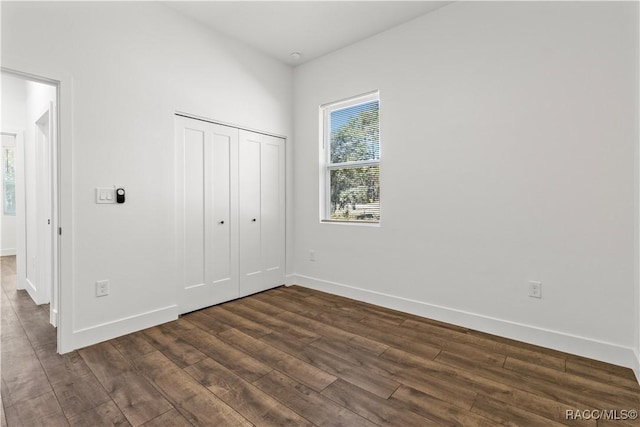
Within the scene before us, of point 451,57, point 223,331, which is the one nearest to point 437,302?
point 223,331

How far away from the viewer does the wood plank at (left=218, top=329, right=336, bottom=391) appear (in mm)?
1916

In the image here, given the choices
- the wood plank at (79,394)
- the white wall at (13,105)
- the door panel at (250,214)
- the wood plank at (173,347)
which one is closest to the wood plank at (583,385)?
the wood plank at (173,347)

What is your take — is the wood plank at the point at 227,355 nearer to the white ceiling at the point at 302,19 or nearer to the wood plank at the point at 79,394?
the wood plank at the point at 79,394

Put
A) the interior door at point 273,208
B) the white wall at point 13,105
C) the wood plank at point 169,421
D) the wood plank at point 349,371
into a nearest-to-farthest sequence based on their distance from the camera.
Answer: the wood plank at point 169,421, the wood plank at point 349,371, the interior door at point 273,208, the white wall at point 13,105

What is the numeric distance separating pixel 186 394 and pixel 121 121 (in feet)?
7.17

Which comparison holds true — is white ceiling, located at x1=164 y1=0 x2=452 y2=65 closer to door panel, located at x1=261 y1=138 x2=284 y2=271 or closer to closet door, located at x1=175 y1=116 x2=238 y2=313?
closet door, located at x1=175 y1=116 x2=238 y2=313

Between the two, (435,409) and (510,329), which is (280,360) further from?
(510,329)

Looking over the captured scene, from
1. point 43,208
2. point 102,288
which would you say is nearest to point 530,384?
point 102,288

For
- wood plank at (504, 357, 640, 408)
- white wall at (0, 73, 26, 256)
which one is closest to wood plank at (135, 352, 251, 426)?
wood plank at (504, 357, 640, 408)

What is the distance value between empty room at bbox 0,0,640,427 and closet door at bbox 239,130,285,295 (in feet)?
0.10

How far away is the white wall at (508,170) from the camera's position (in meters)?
2.12

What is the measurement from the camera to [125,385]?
72.8 inches

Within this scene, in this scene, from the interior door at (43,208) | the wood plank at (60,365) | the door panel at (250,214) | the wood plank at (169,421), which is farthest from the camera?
the door panel at (250,214)

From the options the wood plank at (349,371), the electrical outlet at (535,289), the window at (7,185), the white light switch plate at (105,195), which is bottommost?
the wood plank at (349,371)
